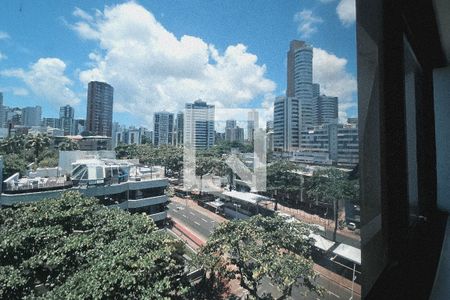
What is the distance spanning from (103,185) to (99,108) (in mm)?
425

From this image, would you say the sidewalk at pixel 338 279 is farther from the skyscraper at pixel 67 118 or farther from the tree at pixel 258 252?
the skyscraper at pixel 67 118

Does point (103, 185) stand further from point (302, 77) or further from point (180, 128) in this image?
point (302, 77)

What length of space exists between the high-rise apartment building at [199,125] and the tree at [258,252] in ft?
2.58

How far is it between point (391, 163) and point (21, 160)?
142cm

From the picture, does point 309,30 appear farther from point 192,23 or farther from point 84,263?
point 84,263

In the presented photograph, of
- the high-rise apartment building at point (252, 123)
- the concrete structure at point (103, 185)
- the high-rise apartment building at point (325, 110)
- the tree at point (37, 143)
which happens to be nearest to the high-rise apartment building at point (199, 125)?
the high-rise apartment building at point (252, 123)

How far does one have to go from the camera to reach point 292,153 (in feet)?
5.08

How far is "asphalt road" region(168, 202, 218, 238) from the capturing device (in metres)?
1.75

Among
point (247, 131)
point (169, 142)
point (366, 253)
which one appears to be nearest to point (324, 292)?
point (366, 253)

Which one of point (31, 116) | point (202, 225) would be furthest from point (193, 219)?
point (31, 116)

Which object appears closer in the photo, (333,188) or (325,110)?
(333,188)

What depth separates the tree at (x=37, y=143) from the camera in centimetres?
87

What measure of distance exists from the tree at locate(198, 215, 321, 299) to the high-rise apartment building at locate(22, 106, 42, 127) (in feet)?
5.07

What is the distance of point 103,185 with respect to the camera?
47.7 inches
